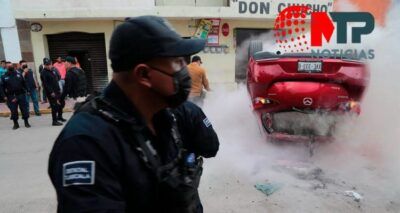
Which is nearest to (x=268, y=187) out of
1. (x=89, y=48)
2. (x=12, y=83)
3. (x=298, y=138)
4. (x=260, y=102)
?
(x=298, y=138)

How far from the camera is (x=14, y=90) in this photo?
7.91m

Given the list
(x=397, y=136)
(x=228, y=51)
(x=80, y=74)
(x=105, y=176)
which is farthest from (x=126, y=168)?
(x=228, y=51)

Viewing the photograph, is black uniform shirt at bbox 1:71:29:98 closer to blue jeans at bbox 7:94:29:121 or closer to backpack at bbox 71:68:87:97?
blue jeans at bbox 7:94:29:121

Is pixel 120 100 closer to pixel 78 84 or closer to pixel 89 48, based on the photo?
pixel 78 84

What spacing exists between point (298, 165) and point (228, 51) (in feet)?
34.2

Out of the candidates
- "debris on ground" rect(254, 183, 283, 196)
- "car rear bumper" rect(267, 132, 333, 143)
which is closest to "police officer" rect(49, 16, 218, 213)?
"debris on ground" rect(254, 183, 283, 196)

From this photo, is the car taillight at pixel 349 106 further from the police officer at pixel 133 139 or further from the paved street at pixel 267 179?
the police officer at pixel 133 139

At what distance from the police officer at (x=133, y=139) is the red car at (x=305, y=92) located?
343 cm

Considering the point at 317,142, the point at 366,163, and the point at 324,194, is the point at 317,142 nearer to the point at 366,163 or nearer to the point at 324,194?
the point at 366,163

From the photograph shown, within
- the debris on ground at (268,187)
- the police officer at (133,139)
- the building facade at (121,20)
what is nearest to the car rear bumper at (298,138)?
the debris on ground at (268,187)

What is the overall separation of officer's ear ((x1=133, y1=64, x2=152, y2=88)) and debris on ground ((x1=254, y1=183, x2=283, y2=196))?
293cm

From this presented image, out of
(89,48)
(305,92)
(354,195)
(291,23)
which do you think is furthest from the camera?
(291,23)

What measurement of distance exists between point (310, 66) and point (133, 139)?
149 inches

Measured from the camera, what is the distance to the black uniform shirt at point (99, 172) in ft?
3.33
